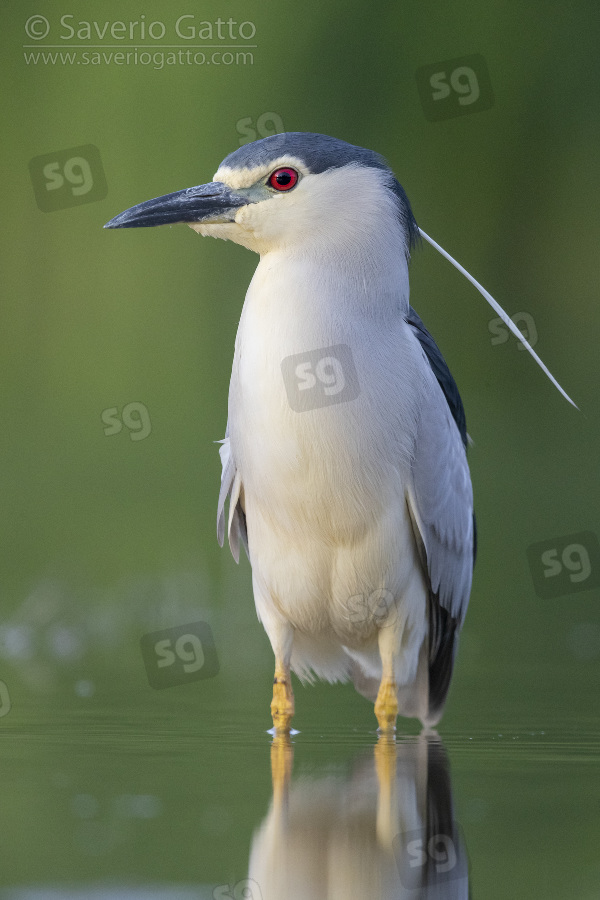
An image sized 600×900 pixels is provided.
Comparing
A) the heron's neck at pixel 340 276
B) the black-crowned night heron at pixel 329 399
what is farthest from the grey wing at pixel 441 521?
the heron's neck at pixel 340 276

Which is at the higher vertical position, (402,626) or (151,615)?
(402,626)

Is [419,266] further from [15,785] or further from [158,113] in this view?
[15,785]

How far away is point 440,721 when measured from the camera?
5.96 feet

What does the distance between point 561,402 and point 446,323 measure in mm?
494

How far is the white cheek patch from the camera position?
1455mm

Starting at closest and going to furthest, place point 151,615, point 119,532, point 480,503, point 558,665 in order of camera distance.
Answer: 1. point 558,665
2. point 151,615
3. point 119,532
4. point 480,503

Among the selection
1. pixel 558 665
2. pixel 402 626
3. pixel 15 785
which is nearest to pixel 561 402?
pixel 558 665

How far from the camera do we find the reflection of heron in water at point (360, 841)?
645 millimetres

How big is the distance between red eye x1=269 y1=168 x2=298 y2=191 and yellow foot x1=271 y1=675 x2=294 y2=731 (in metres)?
0.65
